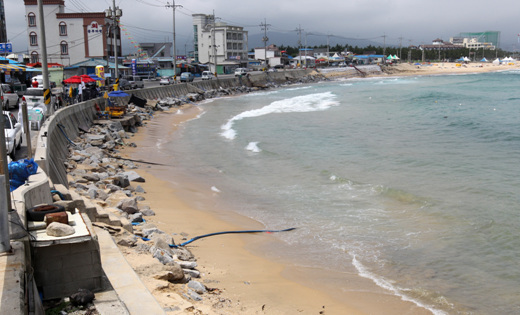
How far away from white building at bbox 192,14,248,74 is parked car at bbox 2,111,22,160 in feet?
329

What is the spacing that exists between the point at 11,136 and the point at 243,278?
9.71 m

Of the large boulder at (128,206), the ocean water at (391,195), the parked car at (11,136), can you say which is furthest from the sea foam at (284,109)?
the large boulder at (128,206)

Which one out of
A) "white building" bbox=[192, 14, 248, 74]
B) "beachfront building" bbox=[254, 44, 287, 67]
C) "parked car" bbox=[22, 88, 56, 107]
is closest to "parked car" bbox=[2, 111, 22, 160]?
"parked car" bbox=[22, 88, 56, 107]

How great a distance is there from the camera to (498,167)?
2175 centimetres

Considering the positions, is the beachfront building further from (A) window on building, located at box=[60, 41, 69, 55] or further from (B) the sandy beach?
(B) the sandy beach

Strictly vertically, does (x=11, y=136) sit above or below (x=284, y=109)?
above

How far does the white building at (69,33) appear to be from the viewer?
71.4 meters

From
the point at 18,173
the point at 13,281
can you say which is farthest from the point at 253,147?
the point at 13,281

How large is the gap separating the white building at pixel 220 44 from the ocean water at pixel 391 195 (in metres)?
87.5

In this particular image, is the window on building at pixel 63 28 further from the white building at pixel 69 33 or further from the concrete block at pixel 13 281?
the concrete block at pixel 13 281

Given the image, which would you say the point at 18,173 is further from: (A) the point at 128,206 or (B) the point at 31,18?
(B) the point at 31,18

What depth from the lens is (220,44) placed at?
127000 millimetres

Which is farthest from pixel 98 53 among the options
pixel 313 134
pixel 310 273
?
pixel 310 273

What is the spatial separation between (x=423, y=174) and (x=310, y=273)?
426 inches
